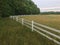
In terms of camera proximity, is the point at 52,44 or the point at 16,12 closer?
the point at 52,44

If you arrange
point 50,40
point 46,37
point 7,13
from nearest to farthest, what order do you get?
point 50,40
point 46,37
point 7,13

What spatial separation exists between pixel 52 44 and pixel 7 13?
5125 centimetres

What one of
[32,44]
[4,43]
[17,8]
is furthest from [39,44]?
[17,8]

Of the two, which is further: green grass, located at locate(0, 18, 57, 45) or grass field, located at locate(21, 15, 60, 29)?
grass field, located at locate(21, 15, 60, 29)

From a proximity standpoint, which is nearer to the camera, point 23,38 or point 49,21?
point 23,38

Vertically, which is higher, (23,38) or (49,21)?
(23,38)

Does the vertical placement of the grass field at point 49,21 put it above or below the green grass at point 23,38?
below

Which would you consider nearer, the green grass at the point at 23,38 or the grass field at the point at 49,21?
the green grass at the point at 23,38

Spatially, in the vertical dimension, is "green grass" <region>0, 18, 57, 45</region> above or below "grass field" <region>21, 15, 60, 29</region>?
above

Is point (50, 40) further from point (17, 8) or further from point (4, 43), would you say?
point (17, 8)

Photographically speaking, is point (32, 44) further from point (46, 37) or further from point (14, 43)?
point (46, 37)

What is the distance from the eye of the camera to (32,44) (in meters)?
12.1

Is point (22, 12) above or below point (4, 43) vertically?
below

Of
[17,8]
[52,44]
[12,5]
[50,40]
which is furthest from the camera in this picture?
[17,8]
